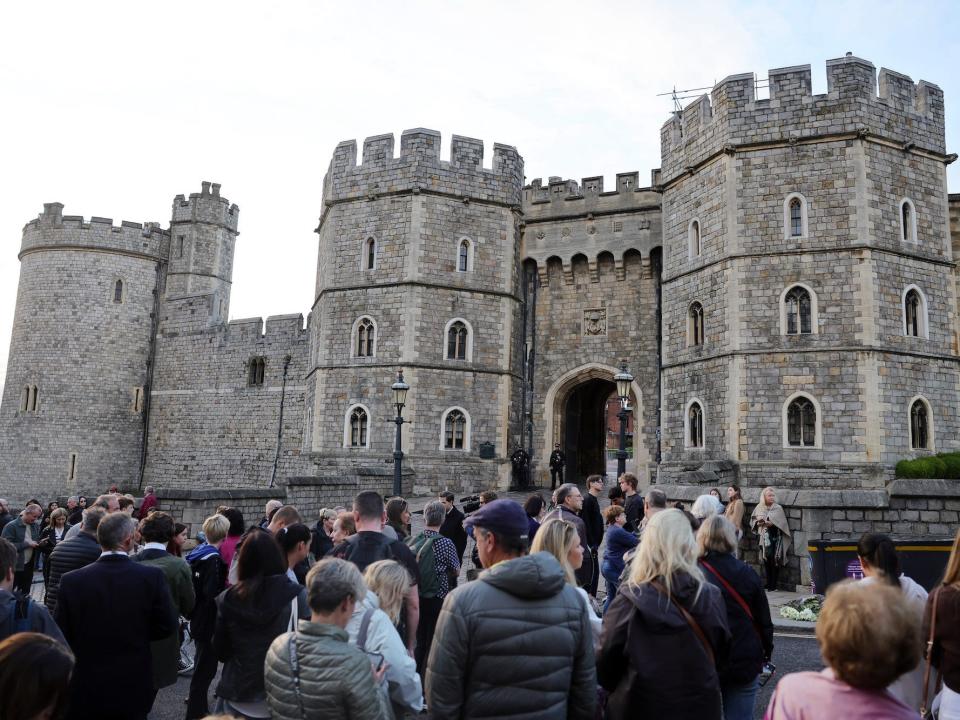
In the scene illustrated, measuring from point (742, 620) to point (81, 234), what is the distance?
3229 centimetres

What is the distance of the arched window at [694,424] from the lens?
61.1ft

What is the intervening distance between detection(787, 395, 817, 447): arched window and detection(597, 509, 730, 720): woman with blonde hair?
14.6m

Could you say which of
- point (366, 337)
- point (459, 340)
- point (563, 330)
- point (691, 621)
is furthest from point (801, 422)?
point (691, 621)

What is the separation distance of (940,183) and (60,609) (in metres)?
20.1

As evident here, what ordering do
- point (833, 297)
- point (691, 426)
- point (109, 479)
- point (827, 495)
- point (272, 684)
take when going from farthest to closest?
point (109, 479) → point (691, 426) → point (833, 297) → point (827, 495) → point (272, 684)

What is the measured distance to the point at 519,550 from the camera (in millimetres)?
3475

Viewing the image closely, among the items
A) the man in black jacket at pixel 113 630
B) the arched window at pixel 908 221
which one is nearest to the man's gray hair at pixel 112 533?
the man in black jacket at pixel 113 630

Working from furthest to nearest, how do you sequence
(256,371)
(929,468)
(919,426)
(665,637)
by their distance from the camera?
(256,371) → (919,426) → (929,468) → (665,637)

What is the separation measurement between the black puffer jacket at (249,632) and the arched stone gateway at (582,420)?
17717mm

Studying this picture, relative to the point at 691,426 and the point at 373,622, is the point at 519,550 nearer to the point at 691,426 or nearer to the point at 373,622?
the point at 373,622

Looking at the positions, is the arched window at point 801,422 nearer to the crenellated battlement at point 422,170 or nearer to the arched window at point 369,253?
the crenellated battlement at point 422,170

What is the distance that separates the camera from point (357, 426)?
842 inches

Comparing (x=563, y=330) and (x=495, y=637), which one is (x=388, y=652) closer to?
(x=495, y=637)

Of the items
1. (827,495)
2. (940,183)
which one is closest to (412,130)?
(940,183)
